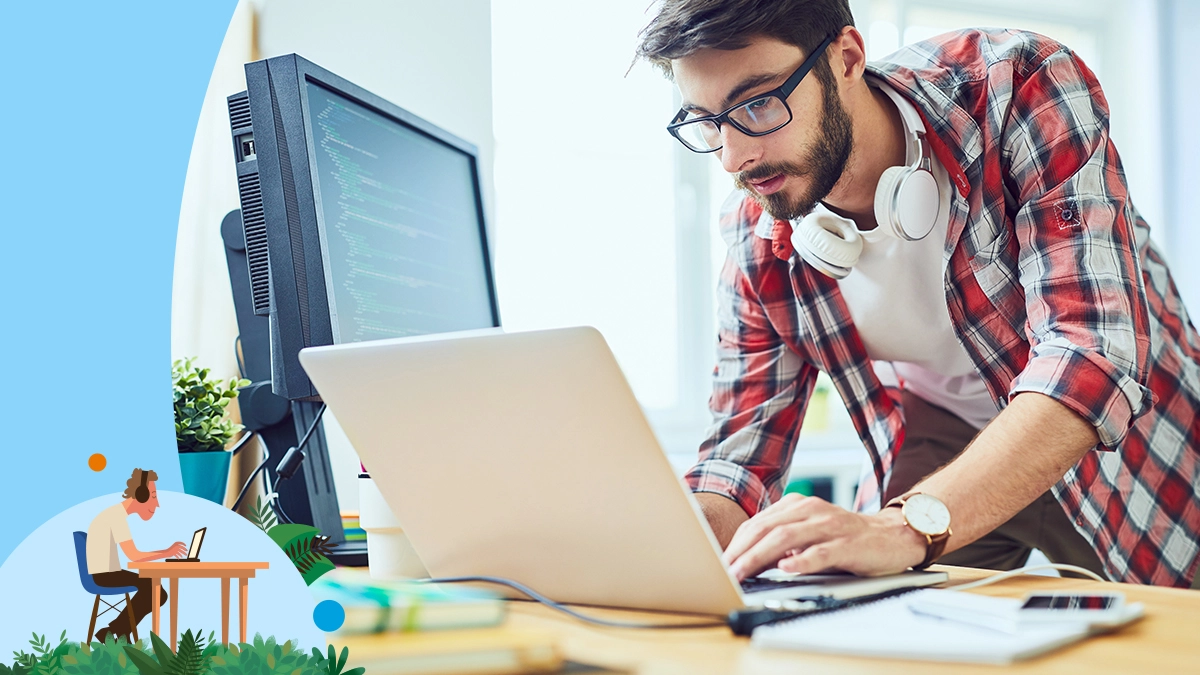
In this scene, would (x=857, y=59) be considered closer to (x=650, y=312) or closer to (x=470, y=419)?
(x=470, y=419)

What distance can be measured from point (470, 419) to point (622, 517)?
0.39 ft

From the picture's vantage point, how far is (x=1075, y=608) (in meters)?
0.58

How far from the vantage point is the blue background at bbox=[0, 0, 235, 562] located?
76cm

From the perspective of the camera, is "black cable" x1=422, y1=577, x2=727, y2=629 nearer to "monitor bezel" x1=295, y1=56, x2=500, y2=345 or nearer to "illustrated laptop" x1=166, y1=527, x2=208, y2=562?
"illustrated laptop" x1=166, y1=527, x2=208, y2=562

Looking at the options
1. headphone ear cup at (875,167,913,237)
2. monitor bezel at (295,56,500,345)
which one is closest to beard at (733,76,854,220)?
headphone ear cup at (875,167,913,237)

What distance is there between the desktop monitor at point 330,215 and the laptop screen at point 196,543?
1.23ft

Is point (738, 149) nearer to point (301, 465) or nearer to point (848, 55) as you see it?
point (848, 55)

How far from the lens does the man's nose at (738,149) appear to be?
1.22 m

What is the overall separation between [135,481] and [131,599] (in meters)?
0.06

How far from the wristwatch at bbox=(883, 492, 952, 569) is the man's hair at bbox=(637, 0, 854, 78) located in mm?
615

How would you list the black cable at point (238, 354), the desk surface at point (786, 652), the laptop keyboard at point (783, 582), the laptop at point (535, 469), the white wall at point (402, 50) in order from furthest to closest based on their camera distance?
the white wall at point (402, 50) → the black cable at point (238, 354) → the laptop keyboard at point (783, 582) → the laptop at point (535, 469) → the desk surface at point (786, 652)

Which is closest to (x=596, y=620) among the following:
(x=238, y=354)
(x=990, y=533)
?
(x=990, y=533)

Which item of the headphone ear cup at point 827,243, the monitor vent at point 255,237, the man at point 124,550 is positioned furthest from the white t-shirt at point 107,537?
the headphone ear cup at point 827,243

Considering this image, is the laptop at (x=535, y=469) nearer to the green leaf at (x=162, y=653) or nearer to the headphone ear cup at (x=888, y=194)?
the green leaf at (x=162, y=653)
